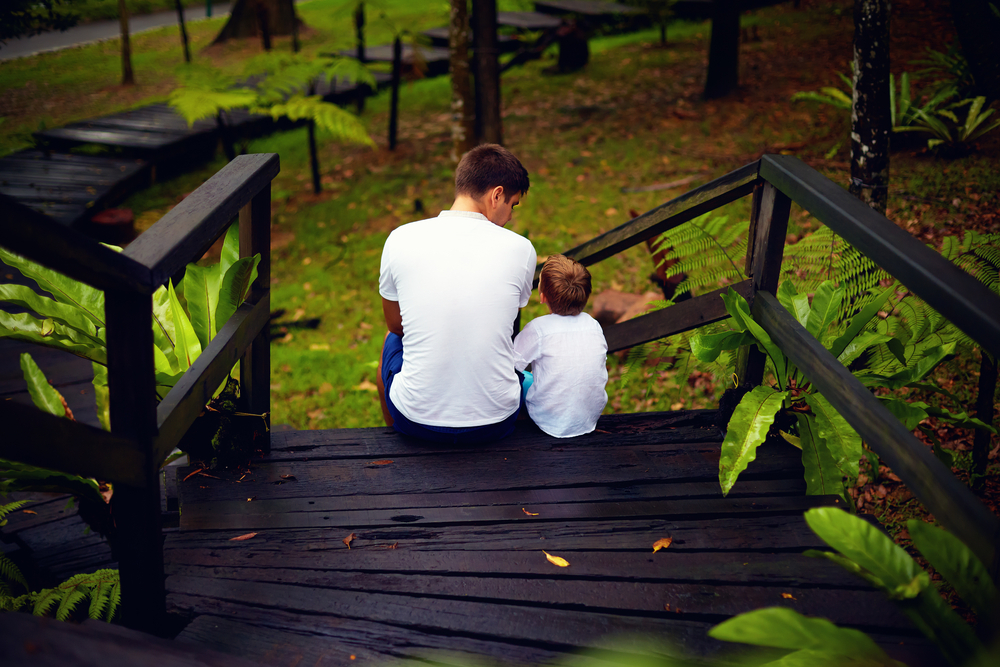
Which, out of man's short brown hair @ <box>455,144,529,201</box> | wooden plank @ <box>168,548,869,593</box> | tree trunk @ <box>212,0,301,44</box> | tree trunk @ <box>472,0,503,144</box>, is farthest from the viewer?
tree trunk @ <box>212,0,301,44</box>

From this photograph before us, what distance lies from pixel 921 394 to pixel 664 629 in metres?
3.27

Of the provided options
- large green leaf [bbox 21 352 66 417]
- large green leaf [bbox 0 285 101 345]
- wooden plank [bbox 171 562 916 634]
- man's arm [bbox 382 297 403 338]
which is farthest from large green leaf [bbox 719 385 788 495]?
large green leaf [bbox 21 352 66 417]

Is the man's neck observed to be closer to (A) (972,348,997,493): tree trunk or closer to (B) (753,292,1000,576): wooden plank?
(B) (753,292,1000,576): wooden plank

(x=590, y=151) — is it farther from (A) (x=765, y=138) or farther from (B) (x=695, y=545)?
(B) (x=695, y=545)

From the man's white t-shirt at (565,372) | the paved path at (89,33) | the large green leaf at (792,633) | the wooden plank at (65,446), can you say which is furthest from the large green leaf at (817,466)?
the paved path at (89,33)

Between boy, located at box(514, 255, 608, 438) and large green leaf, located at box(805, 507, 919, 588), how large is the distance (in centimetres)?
153

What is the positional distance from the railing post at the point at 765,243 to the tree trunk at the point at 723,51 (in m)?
6.62

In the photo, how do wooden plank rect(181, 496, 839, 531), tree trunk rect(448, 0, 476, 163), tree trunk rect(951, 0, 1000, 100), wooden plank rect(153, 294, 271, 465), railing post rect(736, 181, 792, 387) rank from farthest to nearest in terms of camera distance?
1. tree trunk rect(448, 0, 476, 163)
2. tree trunk rect(951, 0, 1000, 100)
3. railing post rect(736, 181, 792, 387)
4. wooden plank rect(181, 496, 839, 531)
5. wooden plank rect(153, 294, 271, 465)

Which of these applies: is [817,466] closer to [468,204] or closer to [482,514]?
[482,514]

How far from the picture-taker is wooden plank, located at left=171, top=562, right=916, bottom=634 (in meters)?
2.15

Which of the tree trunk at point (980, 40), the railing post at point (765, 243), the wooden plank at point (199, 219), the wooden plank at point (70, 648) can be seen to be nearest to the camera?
the wooden plank at point (70, 648)

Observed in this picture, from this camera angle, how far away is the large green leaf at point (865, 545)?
5.49ft

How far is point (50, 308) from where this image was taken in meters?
2.68

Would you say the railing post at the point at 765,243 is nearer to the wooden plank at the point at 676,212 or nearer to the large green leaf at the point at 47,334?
the wooden plank at the point at 676,212
